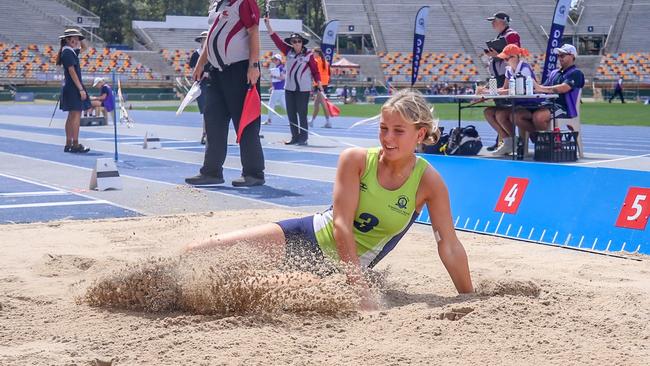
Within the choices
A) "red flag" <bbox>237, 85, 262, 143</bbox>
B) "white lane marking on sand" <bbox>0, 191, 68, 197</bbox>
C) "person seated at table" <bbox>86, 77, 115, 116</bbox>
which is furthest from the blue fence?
"person seated at table" <bbox>86, 77, 115, 116</bbox>

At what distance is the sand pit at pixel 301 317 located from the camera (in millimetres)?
3406

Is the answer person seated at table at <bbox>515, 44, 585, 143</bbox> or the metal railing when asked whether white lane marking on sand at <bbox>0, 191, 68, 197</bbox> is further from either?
the metal railing

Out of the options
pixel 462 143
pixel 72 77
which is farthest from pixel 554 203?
pixel 72 77

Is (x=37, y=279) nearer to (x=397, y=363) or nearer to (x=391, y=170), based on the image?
(x=391, y=170)

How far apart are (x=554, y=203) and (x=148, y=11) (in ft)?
278

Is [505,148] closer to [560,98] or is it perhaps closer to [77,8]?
[560,98]

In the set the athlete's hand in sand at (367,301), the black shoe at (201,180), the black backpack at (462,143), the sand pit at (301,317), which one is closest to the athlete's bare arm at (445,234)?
the sand pit at (301,317)

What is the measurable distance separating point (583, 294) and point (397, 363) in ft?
5.40

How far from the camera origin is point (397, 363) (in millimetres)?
3295

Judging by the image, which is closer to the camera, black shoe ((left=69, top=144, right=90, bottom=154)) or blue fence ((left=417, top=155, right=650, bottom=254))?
blue fence ((left=417, top=155, right=650, bottom=254))

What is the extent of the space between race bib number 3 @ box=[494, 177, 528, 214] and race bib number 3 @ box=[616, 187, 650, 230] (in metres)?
0.91

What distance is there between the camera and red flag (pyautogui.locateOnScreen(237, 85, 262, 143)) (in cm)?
969

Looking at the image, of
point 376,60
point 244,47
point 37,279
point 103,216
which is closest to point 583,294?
point 37,279

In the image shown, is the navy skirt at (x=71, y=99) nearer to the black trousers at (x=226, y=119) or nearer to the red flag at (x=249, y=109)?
the black trousers at (x=226, y=119)
